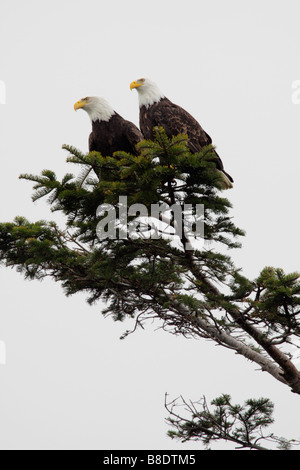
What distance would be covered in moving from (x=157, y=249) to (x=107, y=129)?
3073 millimetres

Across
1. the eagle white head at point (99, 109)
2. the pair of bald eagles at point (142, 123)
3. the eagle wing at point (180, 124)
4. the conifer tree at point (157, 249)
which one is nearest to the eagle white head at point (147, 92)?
the pair of bald eagles at point (142, 123)

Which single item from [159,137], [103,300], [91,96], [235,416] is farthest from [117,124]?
[235,416]

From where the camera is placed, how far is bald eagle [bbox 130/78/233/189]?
688 cm

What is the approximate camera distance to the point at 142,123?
727 centimetres

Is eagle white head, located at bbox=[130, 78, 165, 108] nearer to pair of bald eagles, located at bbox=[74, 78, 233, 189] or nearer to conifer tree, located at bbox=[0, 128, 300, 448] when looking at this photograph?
pair of bald eagles, located at bbox=[74, 78, 233, 189]

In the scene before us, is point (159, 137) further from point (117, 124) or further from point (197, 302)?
point (117, 124)

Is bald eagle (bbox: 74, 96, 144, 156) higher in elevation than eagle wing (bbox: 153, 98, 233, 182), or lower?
higher

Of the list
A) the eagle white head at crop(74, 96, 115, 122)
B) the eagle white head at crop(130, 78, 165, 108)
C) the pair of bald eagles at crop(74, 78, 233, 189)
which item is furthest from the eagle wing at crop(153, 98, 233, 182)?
the eagle white head at crop(74, 96, 115, 122)

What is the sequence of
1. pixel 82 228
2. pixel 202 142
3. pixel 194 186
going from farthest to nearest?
1. pixel 202 142
2. pixel 82 228
3. pixel 194 186

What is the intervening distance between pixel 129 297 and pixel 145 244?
3.12 ft

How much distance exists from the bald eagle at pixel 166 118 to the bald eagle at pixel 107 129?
0.33 meters

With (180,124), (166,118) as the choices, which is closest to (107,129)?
(166,118)

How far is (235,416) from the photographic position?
6355mm

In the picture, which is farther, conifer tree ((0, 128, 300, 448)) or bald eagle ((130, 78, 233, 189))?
bald eagle ((130, 78, 233, 189))
